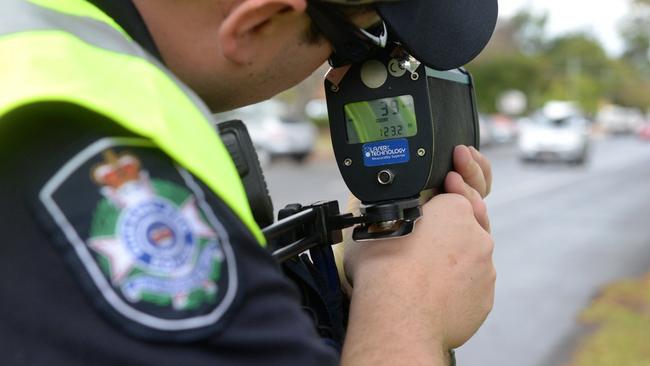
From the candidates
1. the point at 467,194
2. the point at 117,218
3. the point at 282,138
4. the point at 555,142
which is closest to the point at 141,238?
the point at 117,218

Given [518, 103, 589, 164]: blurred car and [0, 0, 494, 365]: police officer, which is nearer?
[0, 0, 494, 365]: police officer

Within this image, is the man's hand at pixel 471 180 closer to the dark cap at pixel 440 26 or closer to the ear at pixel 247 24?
the dark cap at pixel 440 26

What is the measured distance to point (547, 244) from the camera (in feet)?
30.4

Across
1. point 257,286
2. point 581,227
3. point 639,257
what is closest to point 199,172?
point 257,286

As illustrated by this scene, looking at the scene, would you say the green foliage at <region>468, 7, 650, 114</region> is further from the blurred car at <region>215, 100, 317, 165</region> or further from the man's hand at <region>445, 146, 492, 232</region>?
the man's hand at <region>445, 146, 492, 232</region>

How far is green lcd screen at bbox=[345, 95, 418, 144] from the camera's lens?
1139 millimetres

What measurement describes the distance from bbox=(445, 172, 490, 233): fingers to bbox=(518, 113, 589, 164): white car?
858 inches

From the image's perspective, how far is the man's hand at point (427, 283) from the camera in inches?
36.5

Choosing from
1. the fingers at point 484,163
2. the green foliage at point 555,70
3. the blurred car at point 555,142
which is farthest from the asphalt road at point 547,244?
the green foliage at point 555,70

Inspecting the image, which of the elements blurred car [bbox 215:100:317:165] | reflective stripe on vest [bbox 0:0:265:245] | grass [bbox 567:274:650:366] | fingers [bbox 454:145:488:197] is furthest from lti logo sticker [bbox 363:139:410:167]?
blurred car [bbox 215:100:317:165]

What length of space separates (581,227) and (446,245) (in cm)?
1003

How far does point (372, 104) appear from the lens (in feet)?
3.80

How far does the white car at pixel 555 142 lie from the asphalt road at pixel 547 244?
2.12 m

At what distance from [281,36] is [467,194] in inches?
17.1
